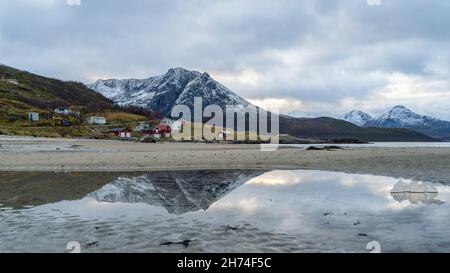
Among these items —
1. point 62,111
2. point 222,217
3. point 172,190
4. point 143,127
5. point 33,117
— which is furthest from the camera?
point 62,111

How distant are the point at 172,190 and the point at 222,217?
7.40 m

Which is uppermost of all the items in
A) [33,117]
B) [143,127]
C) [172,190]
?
[33,117]

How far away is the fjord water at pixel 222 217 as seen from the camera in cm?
978

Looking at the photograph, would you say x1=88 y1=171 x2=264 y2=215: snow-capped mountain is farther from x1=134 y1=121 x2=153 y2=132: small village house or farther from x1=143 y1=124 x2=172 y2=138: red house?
x1=134 y1=121 x2=153 y2=132: small village house

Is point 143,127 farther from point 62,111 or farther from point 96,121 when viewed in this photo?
point 62,111

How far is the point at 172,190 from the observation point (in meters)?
20.1

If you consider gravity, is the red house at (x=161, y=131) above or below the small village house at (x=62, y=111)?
below

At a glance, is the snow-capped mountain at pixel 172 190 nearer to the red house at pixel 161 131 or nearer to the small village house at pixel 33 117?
the red house at pixel 161 131

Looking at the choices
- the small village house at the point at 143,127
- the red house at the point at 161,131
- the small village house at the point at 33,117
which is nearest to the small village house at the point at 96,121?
the small village house at the point at 143,127

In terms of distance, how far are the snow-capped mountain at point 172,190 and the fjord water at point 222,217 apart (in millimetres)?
52

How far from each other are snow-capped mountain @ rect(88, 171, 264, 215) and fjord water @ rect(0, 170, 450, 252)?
5 centimetres

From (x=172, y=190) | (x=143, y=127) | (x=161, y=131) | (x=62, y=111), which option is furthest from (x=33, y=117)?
(x=172, y=190)

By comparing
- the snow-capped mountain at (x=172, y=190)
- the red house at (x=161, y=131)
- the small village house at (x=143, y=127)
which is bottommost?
the snow-capped mountain at (x=172, y=190)
